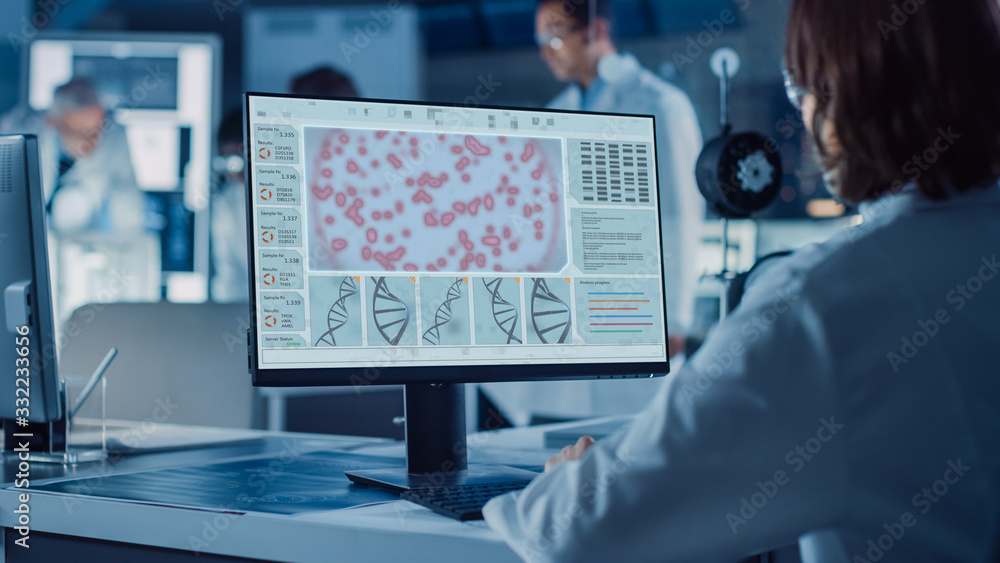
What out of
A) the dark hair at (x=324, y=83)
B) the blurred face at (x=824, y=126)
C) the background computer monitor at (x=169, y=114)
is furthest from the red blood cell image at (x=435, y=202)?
the background computer monitor at (x=169, y=114)

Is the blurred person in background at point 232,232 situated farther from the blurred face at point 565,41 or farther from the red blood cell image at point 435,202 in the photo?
the red blood cell image at point 435,202

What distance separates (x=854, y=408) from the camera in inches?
25.0

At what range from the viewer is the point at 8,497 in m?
1.04

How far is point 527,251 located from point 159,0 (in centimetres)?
557

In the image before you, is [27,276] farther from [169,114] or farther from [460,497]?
[169,114]

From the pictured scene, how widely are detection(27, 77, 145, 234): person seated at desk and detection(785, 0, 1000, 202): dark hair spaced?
12.6 ft

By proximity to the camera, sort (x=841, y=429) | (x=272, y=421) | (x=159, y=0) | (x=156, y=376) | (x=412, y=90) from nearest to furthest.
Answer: (x=841, y=429) → (x=156, y=376) → (x=272, y=421) → (x=412, y=90) → (x=159, y=0)

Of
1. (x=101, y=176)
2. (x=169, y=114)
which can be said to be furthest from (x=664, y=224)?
(x=169, y=114)

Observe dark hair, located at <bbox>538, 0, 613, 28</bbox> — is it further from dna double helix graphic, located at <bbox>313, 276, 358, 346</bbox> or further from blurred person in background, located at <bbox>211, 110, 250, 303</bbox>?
dna double helix graphic, located at <bbox>313, 276, 358, 346</bbox>

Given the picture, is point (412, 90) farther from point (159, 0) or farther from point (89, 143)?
point (159, 0)

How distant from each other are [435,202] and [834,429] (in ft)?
1.98

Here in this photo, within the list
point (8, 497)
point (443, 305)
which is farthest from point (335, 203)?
Answer: point (8, 497)

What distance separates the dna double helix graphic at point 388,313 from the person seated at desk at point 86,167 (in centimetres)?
333

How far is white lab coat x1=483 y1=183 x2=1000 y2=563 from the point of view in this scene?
0.63 metres
